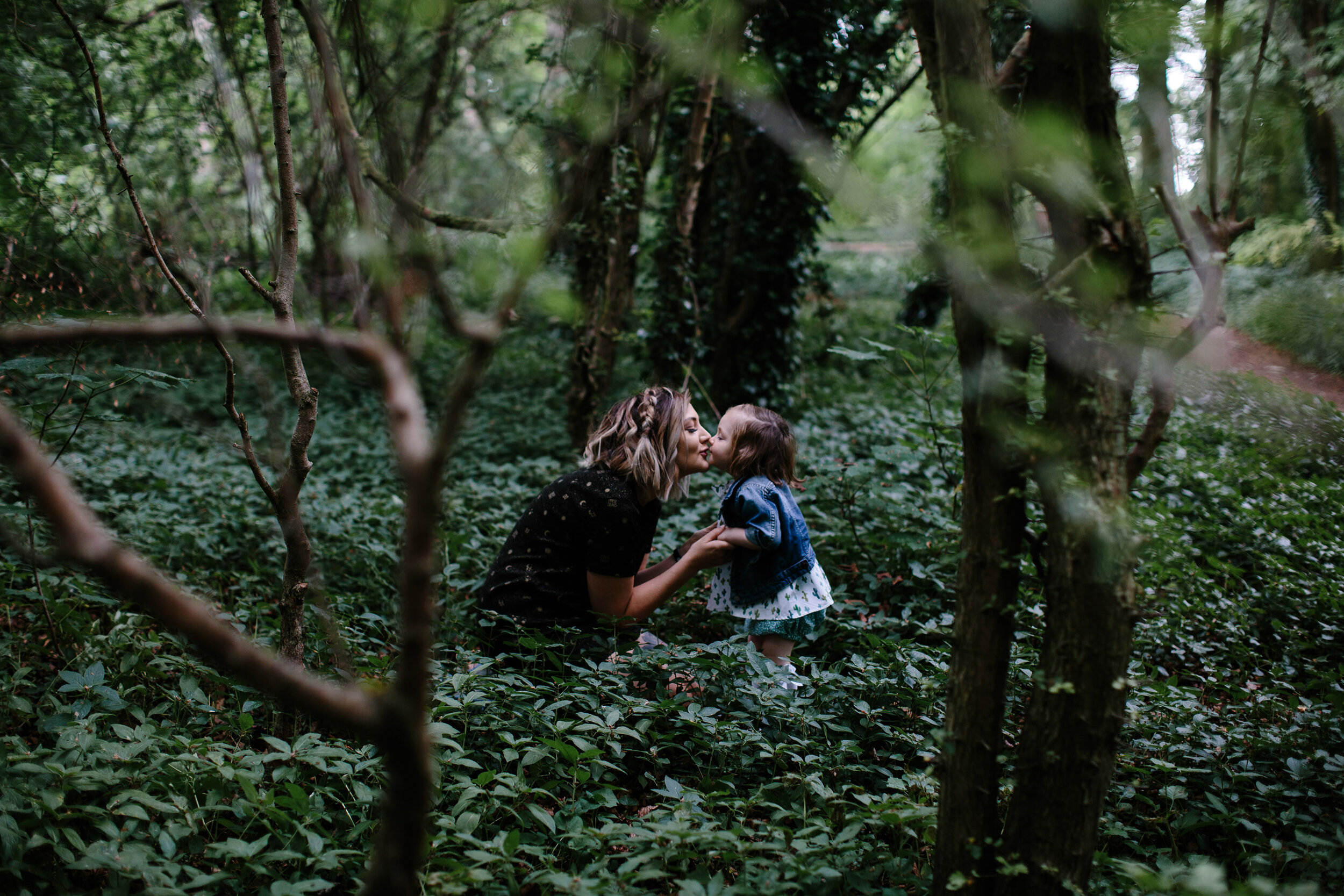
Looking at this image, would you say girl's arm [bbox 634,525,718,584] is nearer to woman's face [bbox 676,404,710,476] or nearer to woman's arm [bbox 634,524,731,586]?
woman's arm [bbox 634,524,731,586]

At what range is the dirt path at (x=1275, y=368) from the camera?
6.11 meters

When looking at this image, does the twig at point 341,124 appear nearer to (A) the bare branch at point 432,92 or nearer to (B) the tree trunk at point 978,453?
(B) the tree trunk at point 978,453

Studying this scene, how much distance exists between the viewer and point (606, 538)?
269cm

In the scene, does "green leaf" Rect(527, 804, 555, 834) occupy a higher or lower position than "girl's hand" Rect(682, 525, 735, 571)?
lower

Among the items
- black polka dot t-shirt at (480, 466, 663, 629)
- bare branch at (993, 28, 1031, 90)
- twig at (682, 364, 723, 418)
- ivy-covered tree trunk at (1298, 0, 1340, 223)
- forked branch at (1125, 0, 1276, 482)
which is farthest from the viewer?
ivy-covered tree trunk at (1298, 0, 1340, 223)

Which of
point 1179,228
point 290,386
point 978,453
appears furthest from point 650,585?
point 1179,228

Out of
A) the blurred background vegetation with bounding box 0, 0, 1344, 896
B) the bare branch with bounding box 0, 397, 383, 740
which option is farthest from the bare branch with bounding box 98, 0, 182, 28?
the bare branch with bounding box 0, 397, 383, 740

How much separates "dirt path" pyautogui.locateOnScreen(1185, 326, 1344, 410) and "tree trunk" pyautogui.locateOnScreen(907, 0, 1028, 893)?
5341 mm

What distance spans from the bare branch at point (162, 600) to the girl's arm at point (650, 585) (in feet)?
6.12

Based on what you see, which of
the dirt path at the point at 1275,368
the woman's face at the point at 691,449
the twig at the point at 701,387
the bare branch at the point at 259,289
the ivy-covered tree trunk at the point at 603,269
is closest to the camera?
the bare branch at the point at 259,289

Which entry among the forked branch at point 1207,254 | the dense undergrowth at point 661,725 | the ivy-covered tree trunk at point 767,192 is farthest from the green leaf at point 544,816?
the ivy-covered tree trunk at point 767,192

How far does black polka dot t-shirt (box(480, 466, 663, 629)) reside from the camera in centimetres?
269

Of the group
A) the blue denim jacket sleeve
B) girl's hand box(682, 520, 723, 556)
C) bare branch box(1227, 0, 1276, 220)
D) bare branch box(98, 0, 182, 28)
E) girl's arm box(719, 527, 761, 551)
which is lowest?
girl's hand box(682, 520, 723, 556)

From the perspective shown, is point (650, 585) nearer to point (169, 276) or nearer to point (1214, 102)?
point (169, 276)
